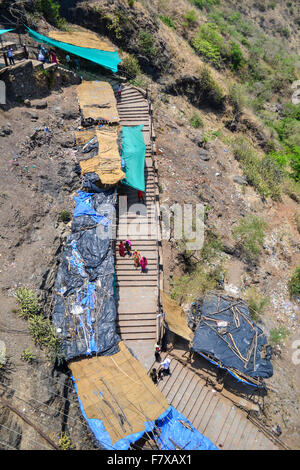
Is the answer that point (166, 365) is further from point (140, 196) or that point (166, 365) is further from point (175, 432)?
point (140, 196)

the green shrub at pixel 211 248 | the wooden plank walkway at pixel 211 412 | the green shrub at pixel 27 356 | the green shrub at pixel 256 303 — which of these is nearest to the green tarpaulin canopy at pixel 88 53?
the green shrub at pixel 211 248

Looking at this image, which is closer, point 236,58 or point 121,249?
point 121,249

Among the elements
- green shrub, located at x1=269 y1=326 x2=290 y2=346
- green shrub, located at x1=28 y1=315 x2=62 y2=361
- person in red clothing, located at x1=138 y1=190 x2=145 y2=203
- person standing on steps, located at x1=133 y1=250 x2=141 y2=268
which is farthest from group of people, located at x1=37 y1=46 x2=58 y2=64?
green shrub, located at x1=269 y1=326 x2=290 y2=346

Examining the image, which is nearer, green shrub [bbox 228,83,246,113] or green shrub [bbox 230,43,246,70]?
green shrub [bbox 228,83,246,113]

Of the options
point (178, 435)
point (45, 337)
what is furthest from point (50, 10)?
point (178, 435)

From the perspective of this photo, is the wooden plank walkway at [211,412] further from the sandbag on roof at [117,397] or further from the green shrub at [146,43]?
the green shrub at [146,43]

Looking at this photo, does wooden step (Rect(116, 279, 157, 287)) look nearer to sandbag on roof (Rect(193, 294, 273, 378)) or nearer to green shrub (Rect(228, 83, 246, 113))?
sandbag on roof (Rect(193, 294, 273, 378))

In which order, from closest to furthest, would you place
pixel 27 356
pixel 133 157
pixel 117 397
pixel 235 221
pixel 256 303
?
pixel 117 397 → pixel 27 356 → pixel 133 157 → pixel 256 303 → pixel 235 221

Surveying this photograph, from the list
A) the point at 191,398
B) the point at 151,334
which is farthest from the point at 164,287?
the point at 191,398
